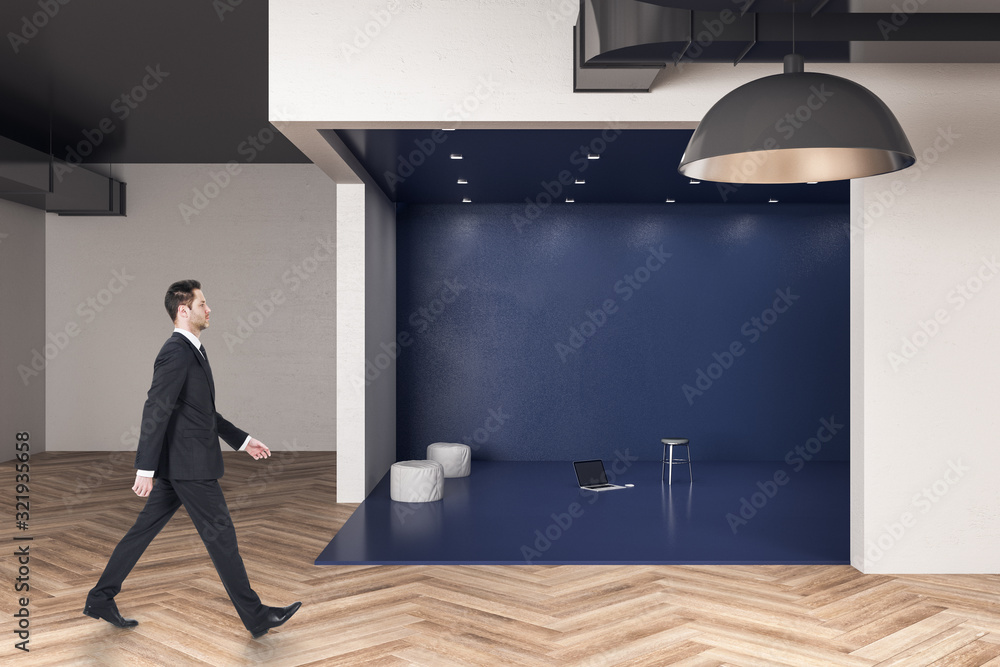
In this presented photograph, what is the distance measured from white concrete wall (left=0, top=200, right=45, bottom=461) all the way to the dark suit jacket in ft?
24.1

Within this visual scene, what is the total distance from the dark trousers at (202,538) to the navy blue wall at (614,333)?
230 inches

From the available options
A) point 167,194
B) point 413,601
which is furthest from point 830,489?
point 167,194

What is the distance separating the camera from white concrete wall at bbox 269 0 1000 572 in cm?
507

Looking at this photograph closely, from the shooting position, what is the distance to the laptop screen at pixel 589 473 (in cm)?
794

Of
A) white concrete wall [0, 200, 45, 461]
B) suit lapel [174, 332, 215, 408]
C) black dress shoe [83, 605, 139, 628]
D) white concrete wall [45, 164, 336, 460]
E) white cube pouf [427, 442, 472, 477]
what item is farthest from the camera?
white concrete wall [45, 164, 336, 460]

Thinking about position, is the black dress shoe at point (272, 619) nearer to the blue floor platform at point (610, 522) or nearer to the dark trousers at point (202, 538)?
the dark trousers at point (202, 538)

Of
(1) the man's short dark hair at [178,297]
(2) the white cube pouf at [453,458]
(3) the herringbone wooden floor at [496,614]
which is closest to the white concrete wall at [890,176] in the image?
(3) the herringbone wooden floor at [496,614]

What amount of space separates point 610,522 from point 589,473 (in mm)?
1594

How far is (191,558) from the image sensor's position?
5.37 metres

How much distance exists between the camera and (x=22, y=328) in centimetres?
1002

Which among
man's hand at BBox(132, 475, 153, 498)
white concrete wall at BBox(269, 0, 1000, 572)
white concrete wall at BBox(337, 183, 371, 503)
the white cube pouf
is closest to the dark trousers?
man's hand at BBox(132, 475, 153, 498)

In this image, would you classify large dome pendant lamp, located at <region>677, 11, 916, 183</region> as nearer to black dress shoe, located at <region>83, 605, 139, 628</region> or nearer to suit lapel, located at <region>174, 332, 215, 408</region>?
suit lapel, located at <region>174, 332, 215, 408</region>

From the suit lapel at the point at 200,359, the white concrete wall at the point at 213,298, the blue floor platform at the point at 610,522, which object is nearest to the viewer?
the suit lapel at the point at 200,359

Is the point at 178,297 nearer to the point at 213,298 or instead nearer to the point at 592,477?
the point at 592,477
